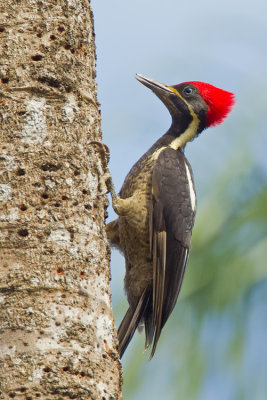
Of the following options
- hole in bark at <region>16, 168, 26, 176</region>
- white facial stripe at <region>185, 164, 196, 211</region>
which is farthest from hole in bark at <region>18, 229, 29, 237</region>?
white facial stripe at <region>185, 164, 196, 211</region>

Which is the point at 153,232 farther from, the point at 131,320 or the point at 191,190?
the point at 131,320

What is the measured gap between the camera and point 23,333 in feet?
7.26

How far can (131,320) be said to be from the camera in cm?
387

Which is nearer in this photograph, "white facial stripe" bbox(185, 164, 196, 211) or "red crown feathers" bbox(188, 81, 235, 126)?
"white facial stripe" bbox(185, 164, 196, 211)

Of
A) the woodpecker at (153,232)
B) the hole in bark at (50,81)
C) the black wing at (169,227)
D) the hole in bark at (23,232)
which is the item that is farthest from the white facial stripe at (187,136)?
the hole in bark at (23,232)

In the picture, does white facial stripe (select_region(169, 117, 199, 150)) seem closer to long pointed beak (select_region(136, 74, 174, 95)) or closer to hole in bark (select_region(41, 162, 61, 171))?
long pointed beak (select_region(136, 74, 174, 95))

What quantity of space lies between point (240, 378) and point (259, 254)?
721mm

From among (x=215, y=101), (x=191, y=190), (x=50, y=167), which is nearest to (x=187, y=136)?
(x=215, y=101)

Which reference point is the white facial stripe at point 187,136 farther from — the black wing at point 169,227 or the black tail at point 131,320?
the black tail at point 131,320

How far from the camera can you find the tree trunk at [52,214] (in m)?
2.22

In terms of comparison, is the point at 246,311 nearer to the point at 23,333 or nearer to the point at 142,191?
the point at 142,191

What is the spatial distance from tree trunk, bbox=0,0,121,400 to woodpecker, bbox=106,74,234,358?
1.06m

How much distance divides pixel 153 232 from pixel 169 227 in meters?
0.11

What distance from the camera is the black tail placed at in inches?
145
